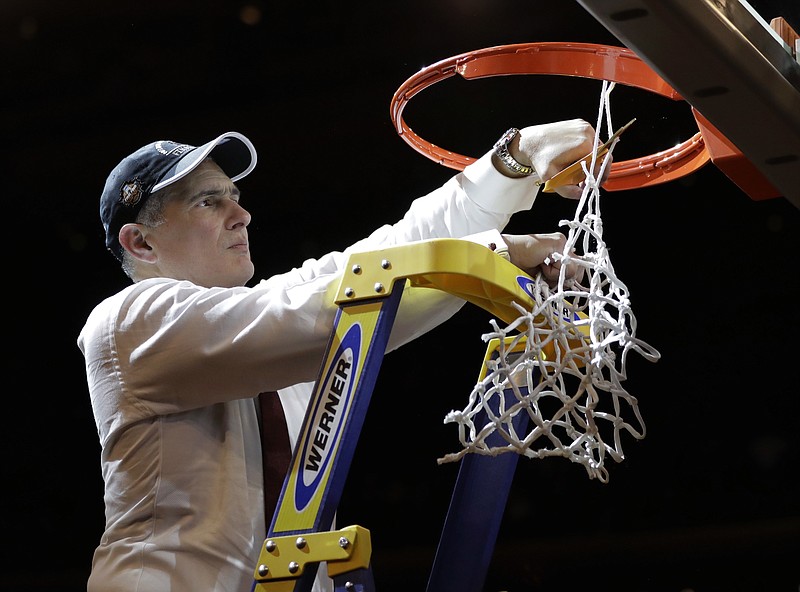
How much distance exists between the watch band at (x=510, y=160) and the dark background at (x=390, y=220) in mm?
1708

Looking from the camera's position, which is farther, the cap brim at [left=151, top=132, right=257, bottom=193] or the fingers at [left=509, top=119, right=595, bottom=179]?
the cap brim at [left=151, top=132, right=257, bottom=193]

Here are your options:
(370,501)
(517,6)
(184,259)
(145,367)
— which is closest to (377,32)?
(517,6)

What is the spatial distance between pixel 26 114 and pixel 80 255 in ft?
1.69

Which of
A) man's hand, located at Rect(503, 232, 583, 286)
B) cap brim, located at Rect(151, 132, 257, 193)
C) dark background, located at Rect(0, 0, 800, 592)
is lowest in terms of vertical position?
dark background, located at Rect(0, 0, 800, 592)

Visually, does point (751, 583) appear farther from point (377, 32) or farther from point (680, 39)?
point (680, 39)

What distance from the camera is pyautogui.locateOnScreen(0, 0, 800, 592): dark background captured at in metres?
3.48

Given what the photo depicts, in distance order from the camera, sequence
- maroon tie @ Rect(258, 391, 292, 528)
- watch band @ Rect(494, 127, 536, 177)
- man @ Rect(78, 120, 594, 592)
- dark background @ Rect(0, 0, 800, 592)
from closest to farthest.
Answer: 1. man @ Rect(78, 120, 594, 592)
2. maroon tie @ Rect(258, 391, 292, 528)
3. watch band @ Rect(494, 127, 536, 177)
4. dark background @ Rect(0, 0, 800, 592)

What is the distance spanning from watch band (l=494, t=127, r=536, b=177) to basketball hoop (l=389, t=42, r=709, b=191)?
13 centimetres

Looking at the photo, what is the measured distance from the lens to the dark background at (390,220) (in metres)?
3.48

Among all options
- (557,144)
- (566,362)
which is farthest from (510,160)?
(566,362)

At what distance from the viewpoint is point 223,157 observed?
197 cm

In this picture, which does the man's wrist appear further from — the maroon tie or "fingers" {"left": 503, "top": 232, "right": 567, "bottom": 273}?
the maroon tie

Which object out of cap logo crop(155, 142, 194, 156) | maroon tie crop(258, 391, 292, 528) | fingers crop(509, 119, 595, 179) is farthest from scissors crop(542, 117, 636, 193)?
cap logo crop(155, 142, 194, 156)

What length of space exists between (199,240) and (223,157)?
8.6 inches
